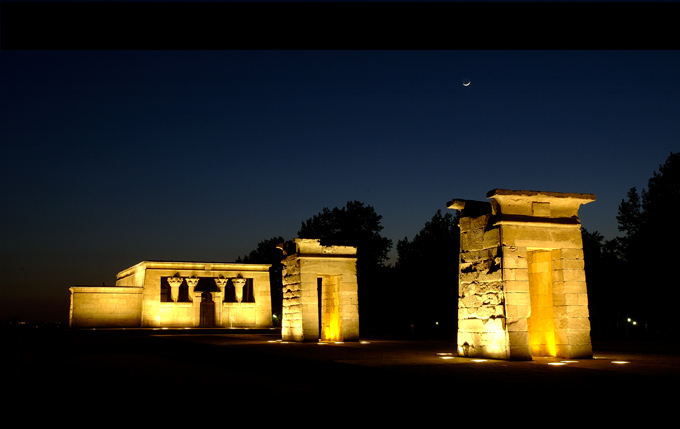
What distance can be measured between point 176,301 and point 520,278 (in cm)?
2677

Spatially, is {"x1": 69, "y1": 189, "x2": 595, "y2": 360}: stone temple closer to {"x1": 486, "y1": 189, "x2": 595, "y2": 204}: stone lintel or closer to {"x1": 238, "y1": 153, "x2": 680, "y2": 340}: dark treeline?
{"x1": 486, "y1": 189, "x2": 595, "y2": 204}: stone lintel

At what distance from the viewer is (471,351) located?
13.5 m

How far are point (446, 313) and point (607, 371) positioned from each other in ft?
89.0

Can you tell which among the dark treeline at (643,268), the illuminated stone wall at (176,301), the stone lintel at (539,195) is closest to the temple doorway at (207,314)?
the illuminated stone wall at (176,301)

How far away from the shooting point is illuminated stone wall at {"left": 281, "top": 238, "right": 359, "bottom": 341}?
2114cm

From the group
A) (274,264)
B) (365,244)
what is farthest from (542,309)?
(274,264)

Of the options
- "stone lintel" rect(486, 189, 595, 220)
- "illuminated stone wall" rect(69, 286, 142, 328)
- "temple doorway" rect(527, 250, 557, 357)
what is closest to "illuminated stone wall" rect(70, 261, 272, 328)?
"illuminated stone wall" rect(69, 286, 142, 328)

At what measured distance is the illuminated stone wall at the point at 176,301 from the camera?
35.0 metres

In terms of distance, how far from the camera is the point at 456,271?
37281mm

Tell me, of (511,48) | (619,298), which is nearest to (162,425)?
(511,48)

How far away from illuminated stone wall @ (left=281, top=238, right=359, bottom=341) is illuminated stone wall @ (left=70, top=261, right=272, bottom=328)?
49.1 feet

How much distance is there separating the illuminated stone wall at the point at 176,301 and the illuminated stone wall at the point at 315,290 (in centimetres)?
1496

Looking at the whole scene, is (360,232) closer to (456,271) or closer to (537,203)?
(456,271)

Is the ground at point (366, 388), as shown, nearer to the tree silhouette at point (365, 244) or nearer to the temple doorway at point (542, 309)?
the temple doorway at point (542, 309)
